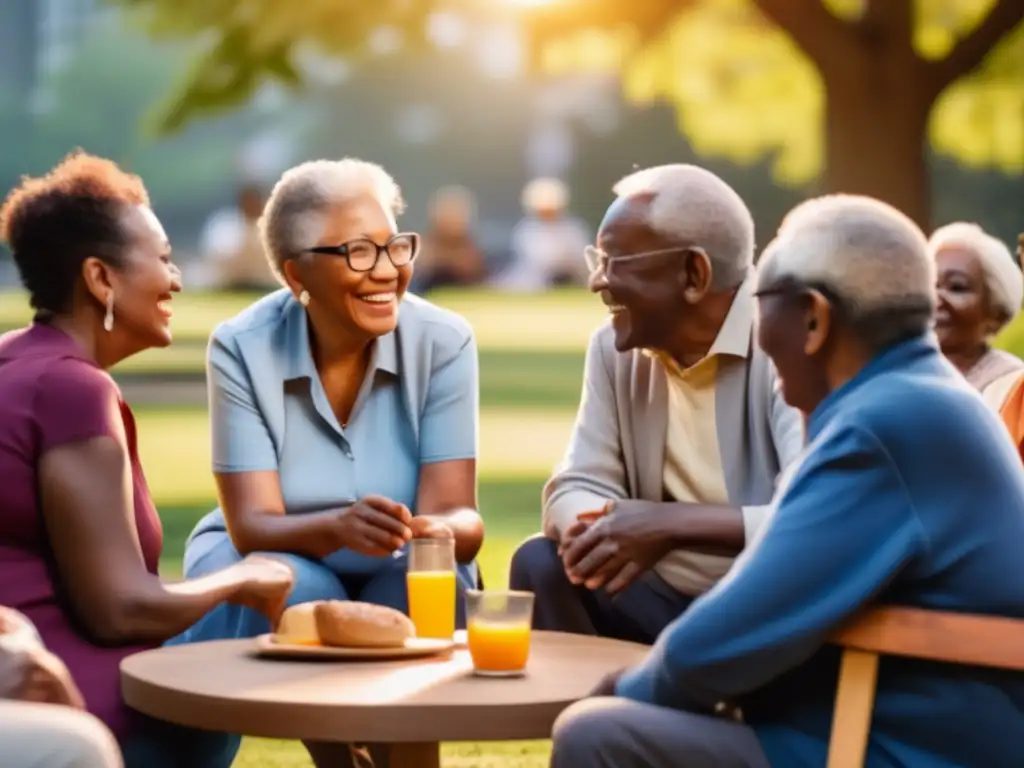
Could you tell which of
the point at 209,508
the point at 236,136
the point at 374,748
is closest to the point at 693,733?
the point at 374,748

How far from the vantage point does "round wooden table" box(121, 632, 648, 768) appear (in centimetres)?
340

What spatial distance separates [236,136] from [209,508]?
7755 cm

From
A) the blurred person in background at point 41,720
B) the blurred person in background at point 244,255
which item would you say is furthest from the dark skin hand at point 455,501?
the blurred person in background at point 244,255

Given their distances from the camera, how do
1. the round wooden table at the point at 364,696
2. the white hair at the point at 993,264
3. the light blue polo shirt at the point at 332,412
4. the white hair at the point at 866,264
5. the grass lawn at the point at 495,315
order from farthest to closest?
the grass lawn at the point at 495,315 < the white hair at the point at 993,264 < the light blue polo shirt at the point at 332,412 < the round wooden table at the point at 364,696 < the white hair at the point at 866,264

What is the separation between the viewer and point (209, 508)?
1138cm

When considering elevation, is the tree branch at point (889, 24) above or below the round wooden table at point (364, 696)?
above

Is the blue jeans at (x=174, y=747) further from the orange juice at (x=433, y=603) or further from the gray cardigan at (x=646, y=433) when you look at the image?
the gray cardigan at (x=646, y=433)

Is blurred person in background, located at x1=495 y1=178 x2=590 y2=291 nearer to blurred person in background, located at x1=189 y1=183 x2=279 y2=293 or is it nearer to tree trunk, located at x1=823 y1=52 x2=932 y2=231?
blurred person in background, located at x1=189 y1=183 x2=279 y2=293

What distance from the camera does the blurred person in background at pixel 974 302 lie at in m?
6.36

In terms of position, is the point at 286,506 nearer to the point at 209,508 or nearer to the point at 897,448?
the point at 897,448

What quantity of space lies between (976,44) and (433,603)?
41.6 feet

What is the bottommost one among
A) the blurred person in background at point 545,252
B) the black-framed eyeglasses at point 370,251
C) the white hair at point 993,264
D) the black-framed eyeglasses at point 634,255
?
the blurred person in background at point 545,252

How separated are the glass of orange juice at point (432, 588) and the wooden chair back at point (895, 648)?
3.85 ft

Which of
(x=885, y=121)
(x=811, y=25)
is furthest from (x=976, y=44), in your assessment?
(x=811, y=25)
